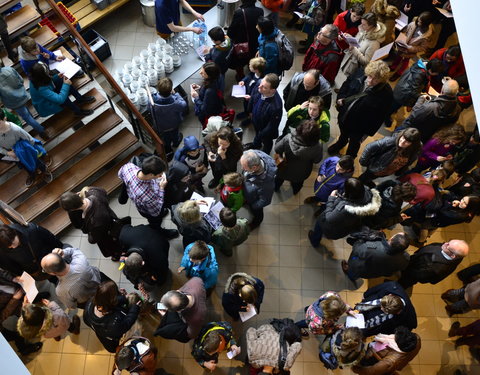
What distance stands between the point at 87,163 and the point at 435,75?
5.16m

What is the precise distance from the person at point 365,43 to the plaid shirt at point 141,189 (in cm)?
353

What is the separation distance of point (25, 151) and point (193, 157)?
2.05m

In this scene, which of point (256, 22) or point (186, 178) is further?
point (256, 22)

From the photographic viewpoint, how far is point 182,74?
6.29 meters

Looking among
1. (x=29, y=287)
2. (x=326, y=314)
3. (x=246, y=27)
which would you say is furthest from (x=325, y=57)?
(x=29, y=287)

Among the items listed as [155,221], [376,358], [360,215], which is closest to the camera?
[376,358]

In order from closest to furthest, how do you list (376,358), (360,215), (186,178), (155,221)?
(376,358) < (360,215) < (186,178) < (155,221)

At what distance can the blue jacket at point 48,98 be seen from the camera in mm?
5227

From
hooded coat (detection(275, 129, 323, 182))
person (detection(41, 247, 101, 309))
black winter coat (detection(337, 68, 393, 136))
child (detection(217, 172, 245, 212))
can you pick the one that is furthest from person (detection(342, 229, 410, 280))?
person (detection(41, 247, 101, 309))

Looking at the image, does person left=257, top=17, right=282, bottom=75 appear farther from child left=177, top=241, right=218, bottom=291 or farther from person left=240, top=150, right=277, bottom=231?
child left=177, top=241, right=218, bottom=291

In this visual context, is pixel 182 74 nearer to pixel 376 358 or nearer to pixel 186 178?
pixel 186 178

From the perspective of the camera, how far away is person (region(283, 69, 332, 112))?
5.32 meters

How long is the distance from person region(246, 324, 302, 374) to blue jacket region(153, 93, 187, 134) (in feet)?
9.79

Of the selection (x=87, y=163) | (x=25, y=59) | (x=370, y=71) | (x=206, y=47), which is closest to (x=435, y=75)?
(x=370, y=71)
